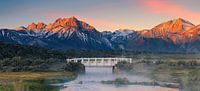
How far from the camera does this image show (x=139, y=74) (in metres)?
123

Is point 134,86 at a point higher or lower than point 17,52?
lower

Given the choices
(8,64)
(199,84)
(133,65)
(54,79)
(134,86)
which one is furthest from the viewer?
(133,65)

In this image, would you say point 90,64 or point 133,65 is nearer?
point 133,65

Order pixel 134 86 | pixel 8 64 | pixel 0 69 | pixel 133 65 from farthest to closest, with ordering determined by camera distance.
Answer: pixel 133 65 → pixel 8 64 → pixel 0 69 → pixel 134 86

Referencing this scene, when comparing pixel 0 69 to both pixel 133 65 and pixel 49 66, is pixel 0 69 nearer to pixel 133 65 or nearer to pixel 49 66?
pixel 49 66

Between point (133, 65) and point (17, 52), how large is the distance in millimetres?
40839

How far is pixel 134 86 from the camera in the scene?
9150 cm

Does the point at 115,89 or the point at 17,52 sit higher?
the point at 17,52

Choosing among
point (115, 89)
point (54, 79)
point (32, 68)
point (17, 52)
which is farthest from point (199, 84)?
point (17, 52)

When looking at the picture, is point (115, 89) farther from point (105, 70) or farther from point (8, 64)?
point (105, 70)

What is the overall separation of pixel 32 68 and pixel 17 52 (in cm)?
3726

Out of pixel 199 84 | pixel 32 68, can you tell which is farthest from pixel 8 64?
pixel 199 84

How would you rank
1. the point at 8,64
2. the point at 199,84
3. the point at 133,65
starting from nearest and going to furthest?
the point at 199,84 → the point at 8,64 → the point at 133,65

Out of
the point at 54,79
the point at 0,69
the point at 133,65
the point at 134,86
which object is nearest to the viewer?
the point at 134,86
